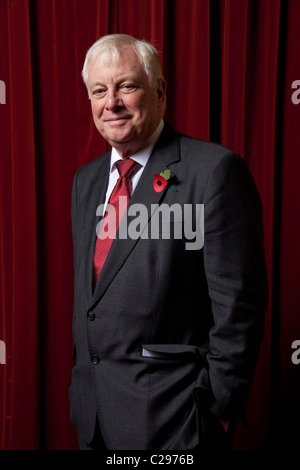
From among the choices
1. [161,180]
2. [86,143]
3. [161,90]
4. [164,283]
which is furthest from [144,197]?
[86,143]

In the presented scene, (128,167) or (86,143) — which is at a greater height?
(86,143)

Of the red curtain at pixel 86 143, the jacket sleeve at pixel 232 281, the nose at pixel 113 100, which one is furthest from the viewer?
the red curtain at pixel 86 143

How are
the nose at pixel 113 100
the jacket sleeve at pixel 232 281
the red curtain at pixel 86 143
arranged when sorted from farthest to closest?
the red curtain at pixel 86 143 → the nose at pixel 113 100 → the jacket sleeve at pixel 232 281

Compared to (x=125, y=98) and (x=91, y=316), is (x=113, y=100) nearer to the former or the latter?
(x=125, y=98)

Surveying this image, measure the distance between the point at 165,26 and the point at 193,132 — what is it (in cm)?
44

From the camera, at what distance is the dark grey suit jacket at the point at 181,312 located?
1.21 metres

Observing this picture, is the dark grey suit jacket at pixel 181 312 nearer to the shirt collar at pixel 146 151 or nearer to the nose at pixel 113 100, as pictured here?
the shirt collar at pixel 146 151

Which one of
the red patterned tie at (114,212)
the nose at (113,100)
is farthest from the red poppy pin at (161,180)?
the nose at (113,100)

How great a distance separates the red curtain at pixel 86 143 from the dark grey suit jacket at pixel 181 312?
2.52 feet

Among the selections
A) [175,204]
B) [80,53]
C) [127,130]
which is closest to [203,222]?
[175,204]

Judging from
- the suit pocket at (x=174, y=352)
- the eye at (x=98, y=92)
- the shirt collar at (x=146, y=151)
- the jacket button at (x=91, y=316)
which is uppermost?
the eye at (x=98, y=92)

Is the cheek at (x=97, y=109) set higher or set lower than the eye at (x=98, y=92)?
lower

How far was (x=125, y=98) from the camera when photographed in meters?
1.32

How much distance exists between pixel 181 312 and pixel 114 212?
35 cm
